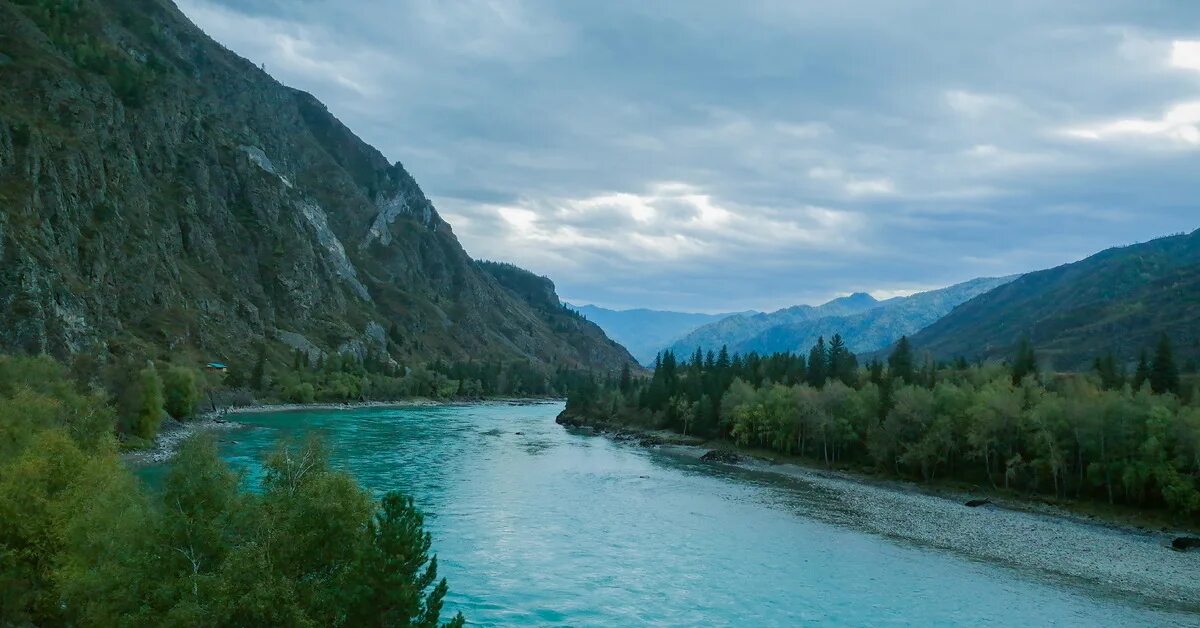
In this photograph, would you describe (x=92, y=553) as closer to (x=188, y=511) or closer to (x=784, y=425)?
(x=188, y=511)

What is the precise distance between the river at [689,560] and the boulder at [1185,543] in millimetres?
16355

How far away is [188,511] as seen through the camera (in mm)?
19312

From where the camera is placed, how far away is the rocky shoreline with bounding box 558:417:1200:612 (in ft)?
152

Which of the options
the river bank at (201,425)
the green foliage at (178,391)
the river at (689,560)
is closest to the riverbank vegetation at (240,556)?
the river bank at (201,425)

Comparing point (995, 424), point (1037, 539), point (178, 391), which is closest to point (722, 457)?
point (995, 424)

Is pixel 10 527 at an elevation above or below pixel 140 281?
below

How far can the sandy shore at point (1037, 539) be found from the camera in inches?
1811

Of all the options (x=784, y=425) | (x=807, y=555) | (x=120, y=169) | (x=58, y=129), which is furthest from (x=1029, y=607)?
(x=120, y=169)

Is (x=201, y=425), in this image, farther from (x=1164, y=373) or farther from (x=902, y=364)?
(x=1164, y=373)

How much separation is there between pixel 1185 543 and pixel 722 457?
5740 centimetres

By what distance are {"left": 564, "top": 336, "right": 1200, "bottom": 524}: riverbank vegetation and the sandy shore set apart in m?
5.77

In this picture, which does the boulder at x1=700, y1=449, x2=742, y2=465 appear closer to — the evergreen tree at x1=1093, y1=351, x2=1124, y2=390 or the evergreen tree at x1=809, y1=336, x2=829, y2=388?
the evergreen tree at x1=809, y1=336, x2=829, y2=388

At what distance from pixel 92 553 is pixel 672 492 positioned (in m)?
57.9

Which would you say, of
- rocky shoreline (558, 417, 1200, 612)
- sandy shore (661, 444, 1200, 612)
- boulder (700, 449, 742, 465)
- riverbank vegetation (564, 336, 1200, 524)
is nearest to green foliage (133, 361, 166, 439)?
boulder (700, 449, 742, 465)
